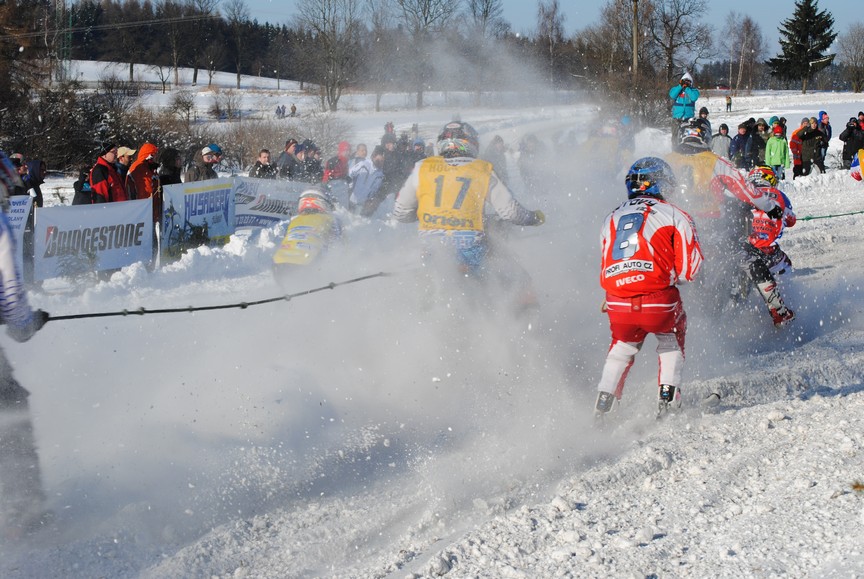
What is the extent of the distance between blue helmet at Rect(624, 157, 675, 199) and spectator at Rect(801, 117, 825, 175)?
18222 millimetres

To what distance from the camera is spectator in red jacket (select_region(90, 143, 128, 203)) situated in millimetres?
11492

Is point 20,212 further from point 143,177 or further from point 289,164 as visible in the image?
point 289,164

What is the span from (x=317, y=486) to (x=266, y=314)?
Answer: 150 inches

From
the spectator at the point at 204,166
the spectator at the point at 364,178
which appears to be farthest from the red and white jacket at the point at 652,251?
the spectator at the point at 364,178

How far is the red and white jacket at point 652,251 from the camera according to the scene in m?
5.57

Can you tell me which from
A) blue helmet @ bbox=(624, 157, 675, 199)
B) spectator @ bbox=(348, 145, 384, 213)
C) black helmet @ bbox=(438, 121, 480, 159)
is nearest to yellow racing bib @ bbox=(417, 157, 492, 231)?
black helmet @ bbox=(438, 121, 480, 159)

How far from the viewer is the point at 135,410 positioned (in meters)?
6.04

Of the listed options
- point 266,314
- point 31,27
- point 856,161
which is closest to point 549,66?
point 856,161

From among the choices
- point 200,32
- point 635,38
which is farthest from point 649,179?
point 200,32

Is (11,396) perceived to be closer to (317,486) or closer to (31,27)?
(317,486)

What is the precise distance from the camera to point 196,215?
1255 cm

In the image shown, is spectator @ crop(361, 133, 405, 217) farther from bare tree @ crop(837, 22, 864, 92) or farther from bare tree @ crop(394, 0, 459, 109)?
bare tree @ crop(837, 22, 864, 92)

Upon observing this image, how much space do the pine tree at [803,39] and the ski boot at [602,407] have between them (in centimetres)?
7867

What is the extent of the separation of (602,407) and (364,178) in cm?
1098
